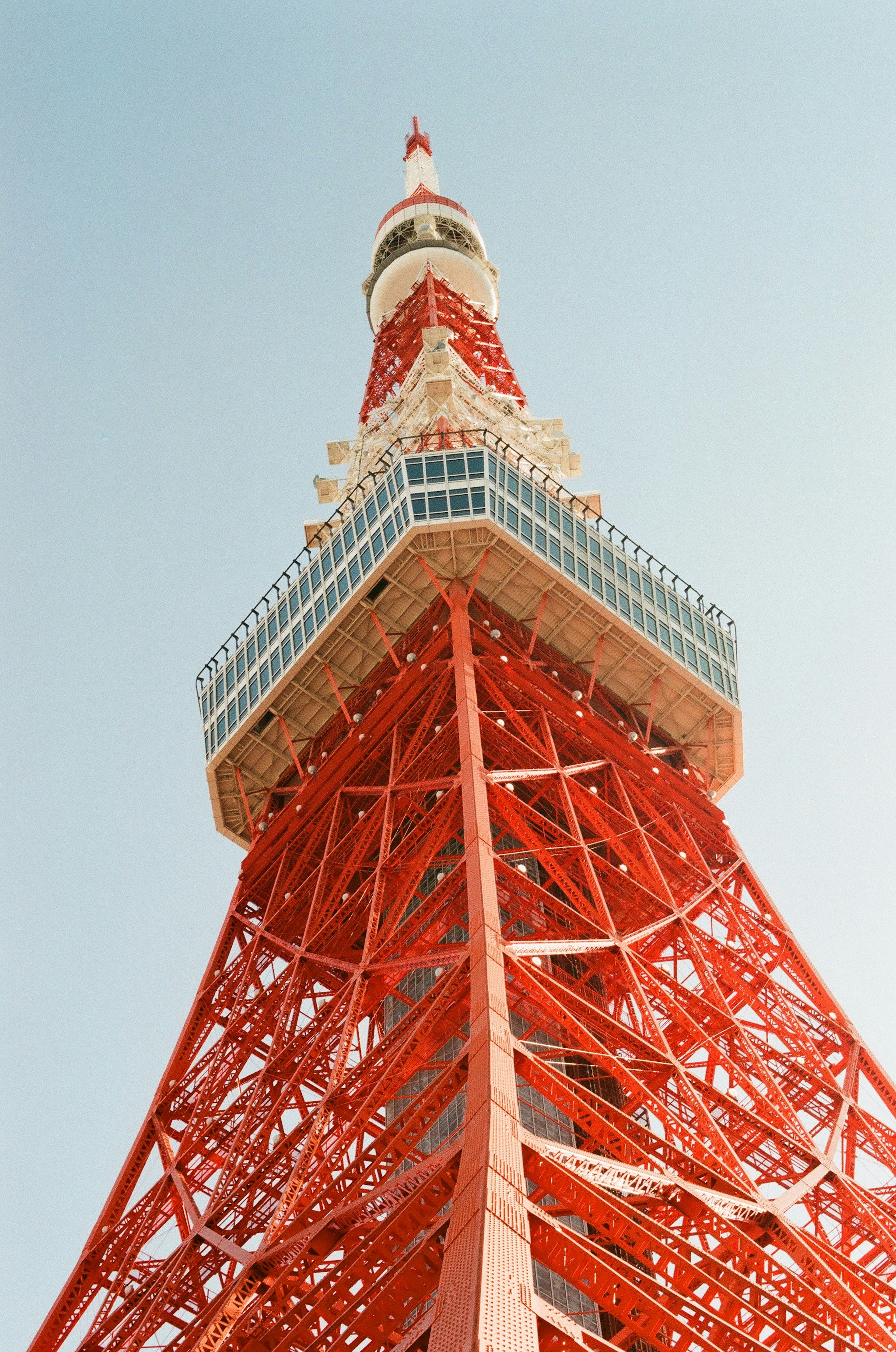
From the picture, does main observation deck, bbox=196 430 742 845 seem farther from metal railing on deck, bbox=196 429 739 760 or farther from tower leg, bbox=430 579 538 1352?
tower leg, bbox=430 579 538 1352

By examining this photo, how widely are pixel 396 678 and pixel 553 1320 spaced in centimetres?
2128

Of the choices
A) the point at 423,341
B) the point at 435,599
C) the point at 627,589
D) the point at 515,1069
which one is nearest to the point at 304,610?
the point at 435,599

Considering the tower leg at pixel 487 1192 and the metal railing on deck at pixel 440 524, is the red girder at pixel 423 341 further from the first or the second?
the tower leg at pixel 487 1192

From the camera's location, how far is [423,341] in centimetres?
4856

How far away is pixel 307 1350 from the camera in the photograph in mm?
16062

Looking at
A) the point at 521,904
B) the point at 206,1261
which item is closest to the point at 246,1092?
the point at 206,1261

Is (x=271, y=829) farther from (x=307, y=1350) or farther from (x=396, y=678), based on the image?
(x=307, y=1350)

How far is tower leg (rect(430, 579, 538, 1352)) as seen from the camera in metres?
11.9

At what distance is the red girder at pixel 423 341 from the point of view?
48750 mm

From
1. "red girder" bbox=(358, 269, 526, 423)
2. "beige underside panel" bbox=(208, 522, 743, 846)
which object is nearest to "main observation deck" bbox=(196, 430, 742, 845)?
"beige underside panel" bbox=(208, 522, 743, 846)

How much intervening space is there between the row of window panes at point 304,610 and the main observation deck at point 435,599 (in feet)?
0.13

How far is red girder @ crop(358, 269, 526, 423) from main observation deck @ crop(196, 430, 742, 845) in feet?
39.1

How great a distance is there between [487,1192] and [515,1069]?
3765 mm

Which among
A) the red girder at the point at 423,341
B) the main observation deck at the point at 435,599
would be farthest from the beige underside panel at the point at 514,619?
the red girder at the point at 423,341
